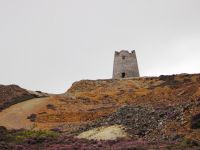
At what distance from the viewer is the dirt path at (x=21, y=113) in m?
57.5

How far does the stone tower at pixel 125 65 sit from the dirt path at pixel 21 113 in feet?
88.0

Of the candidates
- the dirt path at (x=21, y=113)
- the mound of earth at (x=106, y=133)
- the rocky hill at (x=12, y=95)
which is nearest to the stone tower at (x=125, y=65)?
the rocky hill at (x=12, y=95)

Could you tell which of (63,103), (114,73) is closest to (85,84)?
(114,73)

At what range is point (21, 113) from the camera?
64.2 m

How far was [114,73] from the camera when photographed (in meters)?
97.4

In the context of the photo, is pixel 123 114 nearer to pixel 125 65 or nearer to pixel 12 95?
pixel 12 95

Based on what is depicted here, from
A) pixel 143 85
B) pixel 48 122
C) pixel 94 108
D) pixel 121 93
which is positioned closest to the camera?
pixel 48 122

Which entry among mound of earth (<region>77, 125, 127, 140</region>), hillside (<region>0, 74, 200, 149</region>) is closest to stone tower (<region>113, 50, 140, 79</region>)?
hillside (<region>0, 74, 200, 149</region>)

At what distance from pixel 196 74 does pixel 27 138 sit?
Answer: 53007 millimetres

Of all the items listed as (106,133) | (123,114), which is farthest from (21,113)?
(106,133)

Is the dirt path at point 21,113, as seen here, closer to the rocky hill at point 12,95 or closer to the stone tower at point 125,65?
the rocky hill at point 12,95

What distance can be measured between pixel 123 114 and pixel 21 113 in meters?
22.9

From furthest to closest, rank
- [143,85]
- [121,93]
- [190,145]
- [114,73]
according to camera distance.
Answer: [114,73], [143,85], [121,93], [190,145]

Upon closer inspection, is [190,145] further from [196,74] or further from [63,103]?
[196,74]
